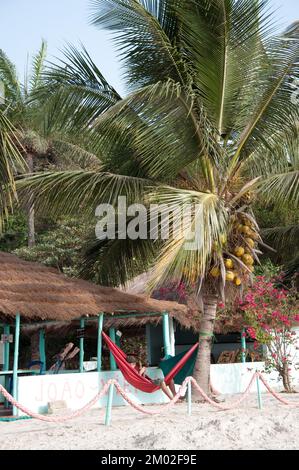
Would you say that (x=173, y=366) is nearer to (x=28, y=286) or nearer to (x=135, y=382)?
(x=135, y=382)

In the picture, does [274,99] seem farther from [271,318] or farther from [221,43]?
[271,318]

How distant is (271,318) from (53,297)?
4566 millimetres

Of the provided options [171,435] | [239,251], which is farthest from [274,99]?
[171,435]

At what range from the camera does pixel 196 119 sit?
31.6ft

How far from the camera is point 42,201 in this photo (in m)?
10.6

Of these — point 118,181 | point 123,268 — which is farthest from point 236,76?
point 123,268

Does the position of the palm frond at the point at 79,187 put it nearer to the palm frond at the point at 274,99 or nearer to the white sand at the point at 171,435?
the palm frond at the point at 274,99

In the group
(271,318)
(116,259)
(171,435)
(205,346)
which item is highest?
(116,259)

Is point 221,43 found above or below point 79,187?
above

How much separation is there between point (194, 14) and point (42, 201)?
364cm

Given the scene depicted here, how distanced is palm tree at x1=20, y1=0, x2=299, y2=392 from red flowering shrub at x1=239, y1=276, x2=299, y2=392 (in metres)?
2.10

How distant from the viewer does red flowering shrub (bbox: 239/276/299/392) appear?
12.7 m

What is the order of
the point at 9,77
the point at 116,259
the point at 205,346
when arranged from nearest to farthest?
the point at 205,346 → the point at 116,259 → the point at 9,77

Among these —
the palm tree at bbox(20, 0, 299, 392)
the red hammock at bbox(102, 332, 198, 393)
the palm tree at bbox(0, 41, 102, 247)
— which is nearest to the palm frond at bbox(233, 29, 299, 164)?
the palm tree at bbox(20, 0, 299, 392)
